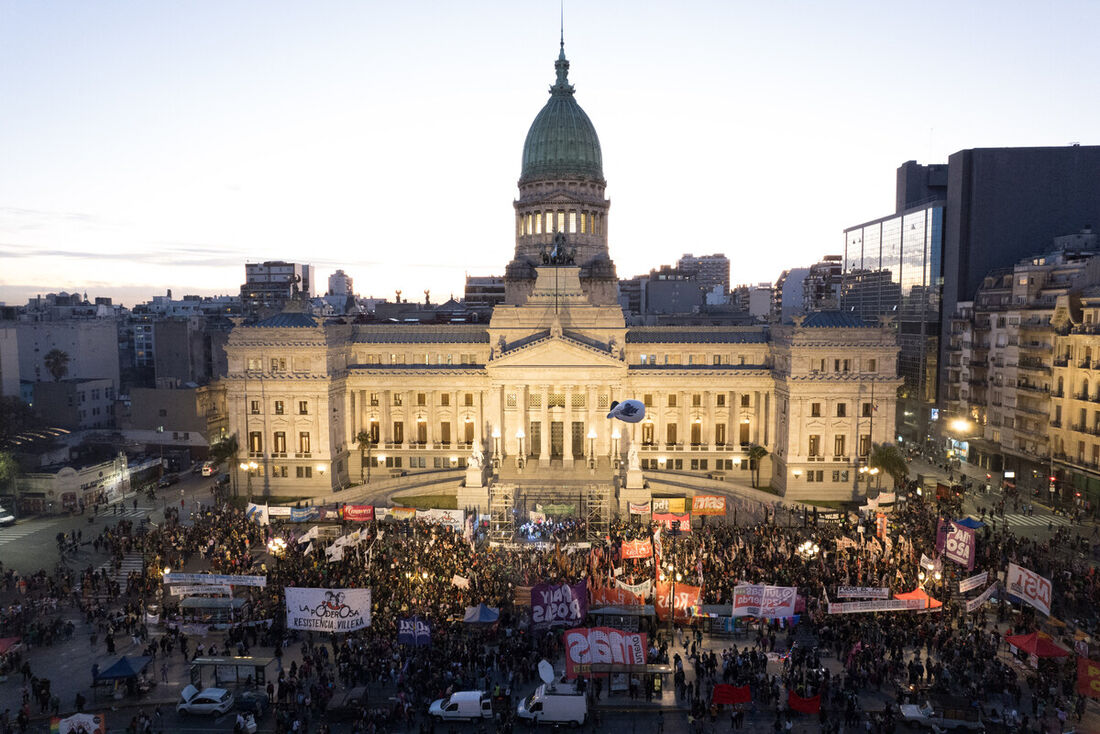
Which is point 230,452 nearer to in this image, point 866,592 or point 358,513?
point 358,513

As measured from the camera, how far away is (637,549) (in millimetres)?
48750

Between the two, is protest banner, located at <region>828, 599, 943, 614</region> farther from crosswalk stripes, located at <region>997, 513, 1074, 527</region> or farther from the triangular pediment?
the triangular pediment

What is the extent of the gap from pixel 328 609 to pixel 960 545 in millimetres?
37222

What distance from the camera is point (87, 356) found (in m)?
116

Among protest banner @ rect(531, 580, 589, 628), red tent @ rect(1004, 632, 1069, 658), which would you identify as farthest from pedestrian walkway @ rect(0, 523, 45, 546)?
red tent @ rect(1004, 632, 1069, 658)

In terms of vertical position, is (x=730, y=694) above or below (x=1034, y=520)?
above

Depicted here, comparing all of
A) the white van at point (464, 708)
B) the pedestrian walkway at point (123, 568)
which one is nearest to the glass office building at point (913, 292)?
the white van at point (464, 708)

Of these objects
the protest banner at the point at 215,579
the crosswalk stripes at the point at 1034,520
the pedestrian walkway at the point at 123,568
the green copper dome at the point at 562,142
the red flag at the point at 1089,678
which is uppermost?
the green copper dome at the point at 562,142

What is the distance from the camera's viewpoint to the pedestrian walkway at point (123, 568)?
171 feet

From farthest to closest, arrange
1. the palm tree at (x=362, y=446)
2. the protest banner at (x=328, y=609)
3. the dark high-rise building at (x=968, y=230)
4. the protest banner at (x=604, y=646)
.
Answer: the dark high-rise building at (x=968, y=230) < the palm tree at (x=362, y=446) < the protest banner at (x=328, y=609) < the protest banner at (x=604, y=646)

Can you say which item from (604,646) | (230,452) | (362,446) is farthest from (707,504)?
(230,452)

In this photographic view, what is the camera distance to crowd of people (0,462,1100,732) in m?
36.4

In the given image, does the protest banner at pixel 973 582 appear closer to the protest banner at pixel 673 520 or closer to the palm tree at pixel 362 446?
the protest banner at pixel 673 520

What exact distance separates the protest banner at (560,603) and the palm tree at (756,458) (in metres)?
41.9
